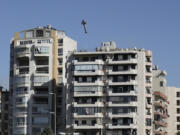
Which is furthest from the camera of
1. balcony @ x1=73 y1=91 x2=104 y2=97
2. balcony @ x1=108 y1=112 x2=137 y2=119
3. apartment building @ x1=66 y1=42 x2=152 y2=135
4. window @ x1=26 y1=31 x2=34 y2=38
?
window @ x1=26 y1=31 x2=34 y2=38

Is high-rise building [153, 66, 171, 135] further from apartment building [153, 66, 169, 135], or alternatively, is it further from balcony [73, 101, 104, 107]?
balcony [73, 101, 104, 107]

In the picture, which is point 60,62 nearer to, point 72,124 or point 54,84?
point 54,84

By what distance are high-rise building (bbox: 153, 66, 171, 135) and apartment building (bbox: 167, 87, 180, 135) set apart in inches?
644

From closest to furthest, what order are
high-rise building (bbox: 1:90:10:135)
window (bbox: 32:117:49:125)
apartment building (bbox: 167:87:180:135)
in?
window (bbox: 32:117:49:125)
high-rise building (bbox: 1:90:10:135)
apartment building (bbox: 167:87:180:135)

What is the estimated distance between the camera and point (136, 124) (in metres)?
116

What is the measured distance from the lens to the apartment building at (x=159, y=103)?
129m

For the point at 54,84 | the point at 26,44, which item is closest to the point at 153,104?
the point at 54,84

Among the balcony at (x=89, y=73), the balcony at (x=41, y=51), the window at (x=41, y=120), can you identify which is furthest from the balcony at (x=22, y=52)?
the balcony at (x=89, y=73)

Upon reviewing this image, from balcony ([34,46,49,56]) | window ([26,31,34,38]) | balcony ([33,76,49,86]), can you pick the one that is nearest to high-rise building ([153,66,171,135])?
balcony ([33,76,49,86])

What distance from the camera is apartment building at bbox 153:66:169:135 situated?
128750 mm

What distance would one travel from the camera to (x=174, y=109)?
155m

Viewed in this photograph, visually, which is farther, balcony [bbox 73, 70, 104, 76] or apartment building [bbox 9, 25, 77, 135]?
apartment building [bbox 9, 25, 77, 135]

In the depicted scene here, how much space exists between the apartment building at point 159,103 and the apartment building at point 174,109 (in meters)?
16.4

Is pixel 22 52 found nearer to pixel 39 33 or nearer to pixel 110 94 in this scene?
pixel 39 33
